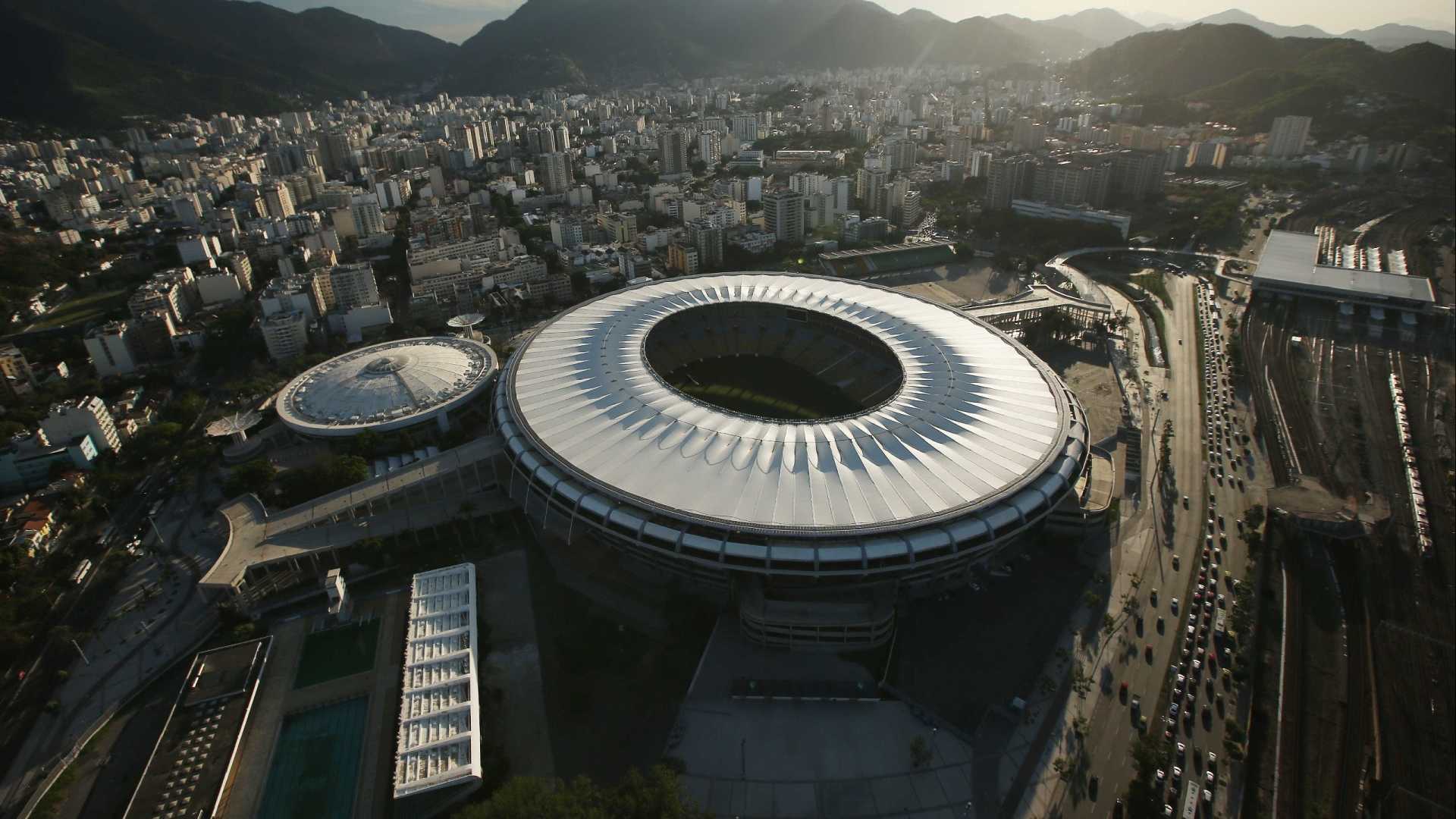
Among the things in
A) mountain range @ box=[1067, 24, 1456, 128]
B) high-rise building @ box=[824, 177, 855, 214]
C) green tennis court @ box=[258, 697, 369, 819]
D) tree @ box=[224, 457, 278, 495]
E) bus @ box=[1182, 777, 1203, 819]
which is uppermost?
mountain range @ box=[1067, 24, 1456, 128]

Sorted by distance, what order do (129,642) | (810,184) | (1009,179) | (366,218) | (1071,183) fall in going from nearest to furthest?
1. (129,642)
2. (366,218)
3. (1071,183)
4. (1009,179)
5. (810,184)

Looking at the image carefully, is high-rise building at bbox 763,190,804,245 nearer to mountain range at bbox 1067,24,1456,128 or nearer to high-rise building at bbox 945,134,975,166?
A: high-rise building at bbox 945,134,975,166

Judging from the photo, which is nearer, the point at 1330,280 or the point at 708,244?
the point at 1330,280

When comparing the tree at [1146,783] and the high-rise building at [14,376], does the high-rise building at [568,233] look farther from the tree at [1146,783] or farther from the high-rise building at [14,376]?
the tree at [1146,783]

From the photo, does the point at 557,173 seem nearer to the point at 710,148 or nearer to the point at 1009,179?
the point at 710,148

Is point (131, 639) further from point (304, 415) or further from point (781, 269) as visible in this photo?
point (781, 269)

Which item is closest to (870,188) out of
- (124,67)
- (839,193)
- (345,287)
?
(839,193)

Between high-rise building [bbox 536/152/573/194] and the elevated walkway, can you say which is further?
high-rise building [bbox 536/152/573/194]

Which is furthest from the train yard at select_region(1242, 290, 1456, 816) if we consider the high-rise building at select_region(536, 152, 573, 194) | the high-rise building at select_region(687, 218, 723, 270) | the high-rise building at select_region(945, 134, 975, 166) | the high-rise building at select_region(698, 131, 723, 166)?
the high-rise building at select_region(698, 131, 723, 166)
